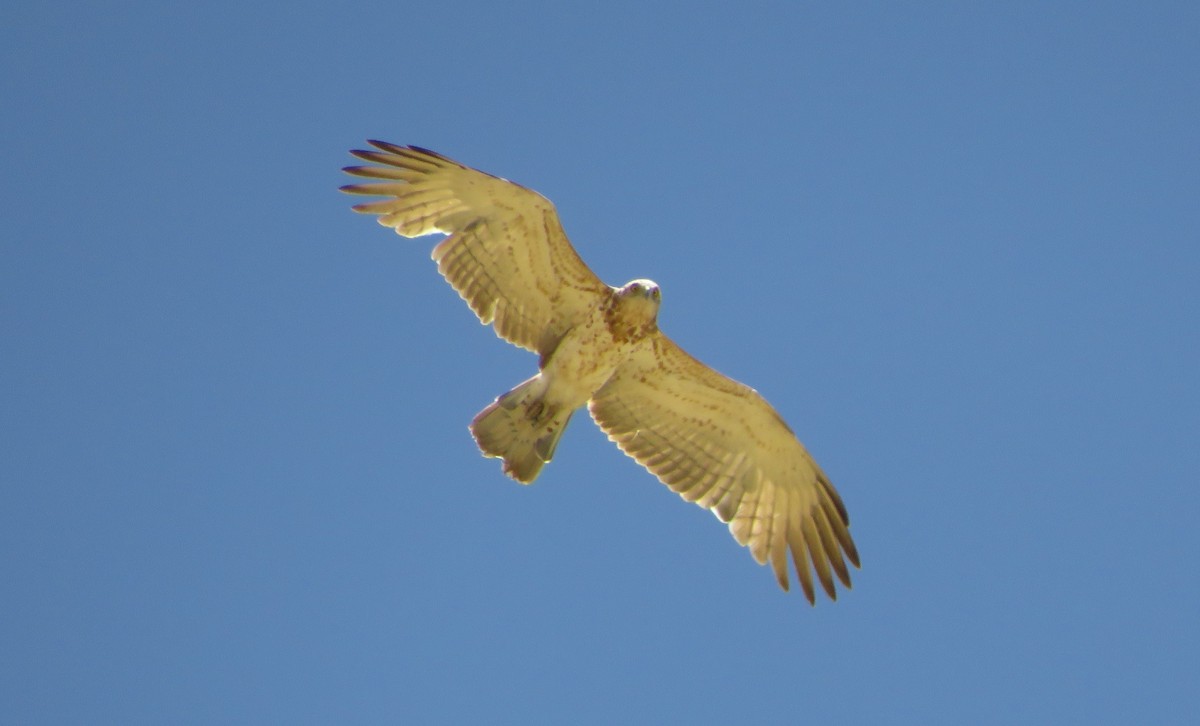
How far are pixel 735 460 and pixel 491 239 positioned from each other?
2.88 m

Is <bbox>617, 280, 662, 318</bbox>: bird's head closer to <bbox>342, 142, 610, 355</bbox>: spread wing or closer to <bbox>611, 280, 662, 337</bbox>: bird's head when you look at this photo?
<bbox>611, 280, 662, 337</bbox>: bird's head

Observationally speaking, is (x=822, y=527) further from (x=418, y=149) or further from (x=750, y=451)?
(x=418, y=149)

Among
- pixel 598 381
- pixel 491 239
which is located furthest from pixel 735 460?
pixel 491 239

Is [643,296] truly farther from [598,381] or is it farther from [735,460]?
[735,460]

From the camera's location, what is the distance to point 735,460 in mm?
12500

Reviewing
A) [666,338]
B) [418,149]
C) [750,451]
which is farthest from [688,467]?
[418,149]

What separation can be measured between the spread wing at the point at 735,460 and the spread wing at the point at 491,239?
0.81m

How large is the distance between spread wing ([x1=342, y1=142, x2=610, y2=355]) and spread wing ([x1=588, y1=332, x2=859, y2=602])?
81 cm

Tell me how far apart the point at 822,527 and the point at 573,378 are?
8.33 ft

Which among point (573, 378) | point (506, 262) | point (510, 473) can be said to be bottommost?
point (510, 473)

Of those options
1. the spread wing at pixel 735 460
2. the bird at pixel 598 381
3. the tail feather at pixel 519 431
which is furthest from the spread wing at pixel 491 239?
the spread wing at pixel 735 460

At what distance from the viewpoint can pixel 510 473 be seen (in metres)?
11.3

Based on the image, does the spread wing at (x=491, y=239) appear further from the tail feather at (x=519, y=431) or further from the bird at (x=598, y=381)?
the tail feather at (x=519, y=431)

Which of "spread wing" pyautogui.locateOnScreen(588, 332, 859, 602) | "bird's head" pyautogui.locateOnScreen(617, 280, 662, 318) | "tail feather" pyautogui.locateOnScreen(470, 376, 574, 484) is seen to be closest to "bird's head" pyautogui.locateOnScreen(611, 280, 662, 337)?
"bird's head" pyautogui.locateOnScreen(617, 280, 662, 318)
